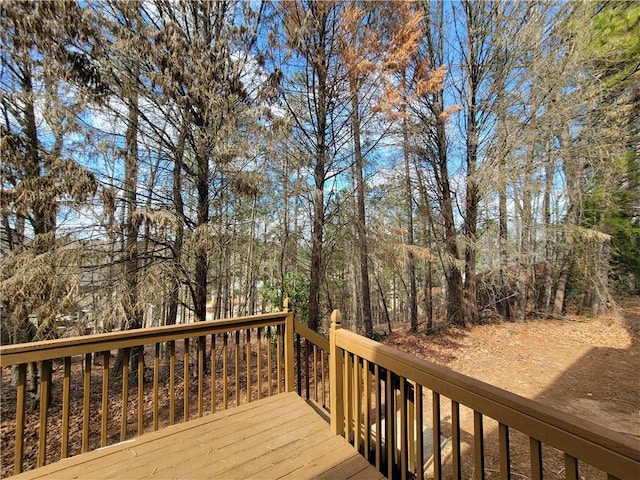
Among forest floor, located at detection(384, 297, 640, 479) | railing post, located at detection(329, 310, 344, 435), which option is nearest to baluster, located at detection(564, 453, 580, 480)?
railing post, located at detection(329, 310, 344, 435)

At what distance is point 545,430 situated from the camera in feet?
2.99

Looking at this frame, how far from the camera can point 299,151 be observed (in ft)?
16.0

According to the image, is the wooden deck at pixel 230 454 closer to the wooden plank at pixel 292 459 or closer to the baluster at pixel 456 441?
the wooden plank at pixel 292 459

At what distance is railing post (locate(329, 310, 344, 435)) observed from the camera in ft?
6.70

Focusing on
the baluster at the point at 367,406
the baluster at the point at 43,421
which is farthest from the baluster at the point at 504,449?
the baluster at the point at 43,421

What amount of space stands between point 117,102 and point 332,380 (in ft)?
14.0

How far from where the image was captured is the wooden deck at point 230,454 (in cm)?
172

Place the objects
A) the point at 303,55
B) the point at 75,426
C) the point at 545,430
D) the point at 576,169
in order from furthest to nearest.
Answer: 1. the point at 576,169
2. the point at 303,55
3. the point at 75,426
4. the point at 545,430

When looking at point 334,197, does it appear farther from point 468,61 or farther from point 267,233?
point 468,61

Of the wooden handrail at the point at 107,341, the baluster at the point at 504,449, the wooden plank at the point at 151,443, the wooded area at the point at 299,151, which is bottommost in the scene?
the wooden plank at the point at 151,443

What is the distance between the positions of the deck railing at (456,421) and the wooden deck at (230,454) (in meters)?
0.20

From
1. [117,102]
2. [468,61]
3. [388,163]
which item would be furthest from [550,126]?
[117,102]

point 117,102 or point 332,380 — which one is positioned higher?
point 117,102

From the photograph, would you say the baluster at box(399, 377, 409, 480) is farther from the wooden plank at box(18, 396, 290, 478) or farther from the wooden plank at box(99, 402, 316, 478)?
the wooden plank at box(18, 396, 290, 478)
